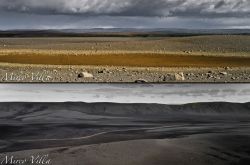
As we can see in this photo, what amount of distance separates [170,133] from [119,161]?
2368 mm

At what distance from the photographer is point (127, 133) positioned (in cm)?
1041

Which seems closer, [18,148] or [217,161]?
[217,161]

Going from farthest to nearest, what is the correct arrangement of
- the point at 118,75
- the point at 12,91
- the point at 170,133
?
1. the point at 118,75
2. the point at 12,91
3. the point at 170,133

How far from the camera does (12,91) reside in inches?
648

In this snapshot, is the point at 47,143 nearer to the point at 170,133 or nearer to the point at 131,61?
the point at 170,133

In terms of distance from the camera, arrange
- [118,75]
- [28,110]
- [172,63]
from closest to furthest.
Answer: [28,110] → [118,75] → [172,63]

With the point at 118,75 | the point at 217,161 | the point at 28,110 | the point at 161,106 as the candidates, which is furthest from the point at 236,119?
the point at 118,75

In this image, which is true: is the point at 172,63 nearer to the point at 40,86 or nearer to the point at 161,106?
the point at 40,86

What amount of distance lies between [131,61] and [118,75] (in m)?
8.22

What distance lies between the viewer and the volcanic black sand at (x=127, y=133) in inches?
335

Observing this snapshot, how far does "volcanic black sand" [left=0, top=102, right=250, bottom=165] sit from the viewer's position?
851 cm

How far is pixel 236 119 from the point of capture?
476 inches

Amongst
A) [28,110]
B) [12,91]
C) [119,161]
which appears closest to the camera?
[119,161]

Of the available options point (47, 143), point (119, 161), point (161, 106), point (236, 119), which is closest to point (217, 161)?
point (119, 161)
